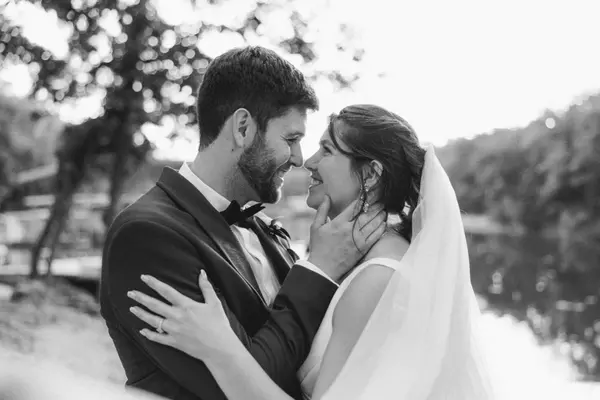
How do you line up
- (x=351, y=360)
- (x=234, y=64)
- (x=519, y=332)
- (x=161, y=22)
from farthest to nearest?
(x=519, y=332) → (x=161, y=22) → (x=234, y=64) → (x=351, y=360)

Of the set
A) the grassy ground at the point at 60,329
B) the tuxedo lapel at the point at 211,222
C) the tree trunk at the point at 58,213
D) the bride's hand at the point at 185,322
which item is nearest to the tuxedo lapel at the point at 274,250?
the tuxedo lapel at the point at 211,222

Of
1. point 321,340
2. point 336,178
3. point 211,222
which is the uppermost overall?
point 336,178

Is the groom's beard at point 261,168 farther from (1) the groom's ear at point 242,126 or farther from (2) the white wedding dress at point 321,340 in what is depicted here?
(2) the white wedding dress at point 321,340

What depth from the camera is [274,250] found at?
2252mm

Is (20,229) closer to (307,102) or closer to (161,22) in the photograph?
(161,22)

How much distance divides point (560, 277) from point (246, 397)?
1052 inches

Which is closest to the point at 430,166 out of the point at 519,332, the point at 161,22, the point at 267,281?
the point at 267,281

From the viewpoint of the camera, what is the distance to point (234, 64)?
2.10 metres

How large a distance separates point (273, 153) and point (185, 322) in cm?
63

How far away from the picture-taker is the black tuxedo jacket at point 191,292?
172 cm

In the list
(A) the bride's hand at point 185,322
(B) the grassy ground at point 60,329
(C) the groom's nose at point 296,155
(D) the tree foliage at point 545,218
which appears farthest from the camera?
(D) the tree foliage at point 545,218

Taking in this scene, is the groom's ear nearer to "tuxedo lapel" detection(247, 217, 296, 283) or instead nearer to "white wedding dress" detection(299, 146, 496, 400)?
"tuxedo lapel" detection(247, 217, 296, 283)

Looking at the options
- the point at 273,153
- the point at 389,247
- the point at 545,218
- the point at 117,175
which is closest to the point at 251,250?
the point at 273,153

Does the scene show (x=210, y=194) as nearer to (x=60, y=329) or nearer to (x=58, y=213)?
(x=60, y=329)
